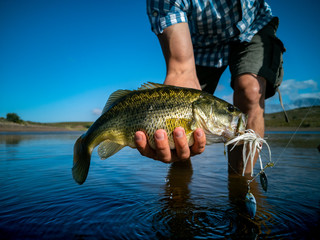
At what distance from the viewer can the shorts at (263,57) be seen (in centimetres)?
437

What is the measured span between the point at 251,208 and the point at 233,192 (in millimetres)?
1073

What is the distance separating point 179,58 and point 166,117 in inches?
44.0

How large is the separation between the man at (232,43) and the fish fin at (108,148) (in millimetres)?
1195

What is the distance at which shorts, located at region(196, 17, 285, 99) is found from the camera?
437 cm

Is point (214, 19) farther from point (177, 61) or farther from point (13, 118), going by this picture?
point (13, 118)

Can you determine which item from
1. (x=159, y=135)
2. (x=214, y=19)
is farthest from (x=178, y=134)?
(x=214, y=19)

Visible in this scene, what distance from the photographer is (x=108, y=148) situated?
3057mm

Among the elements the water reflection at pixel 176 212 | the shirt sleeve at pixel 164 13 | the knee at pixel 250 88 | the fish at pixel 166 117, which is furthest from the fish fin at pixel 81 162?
the knee at pixel 250 88

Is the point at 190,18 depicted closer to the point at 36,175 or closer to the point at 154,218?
the point at 154,218

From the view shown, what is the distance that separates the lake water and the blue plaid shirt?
8.44 feet

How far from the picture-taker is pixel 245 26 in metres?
4.29

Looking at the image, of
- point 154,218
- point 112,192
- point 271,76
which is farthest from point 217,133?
point 271,76

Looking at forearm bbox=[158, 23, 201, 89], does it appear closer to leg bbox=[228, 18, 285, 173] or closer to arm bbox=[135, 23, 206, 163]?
arm bbox=[135, 23, 206, 163]

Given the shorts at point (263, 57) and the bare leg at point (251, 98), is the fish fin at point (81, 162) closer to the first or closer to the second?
the bare leg at point (251, 98)
